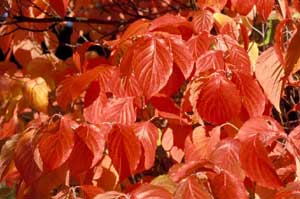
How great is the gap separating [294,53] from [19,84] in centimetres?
97

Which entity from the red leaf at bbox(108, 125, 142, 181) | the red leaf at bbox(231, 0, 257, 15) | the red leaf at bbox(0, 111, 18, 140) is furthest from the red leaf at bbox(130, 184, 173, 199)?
the red leaf at bbox(0, 111, 18, 140)

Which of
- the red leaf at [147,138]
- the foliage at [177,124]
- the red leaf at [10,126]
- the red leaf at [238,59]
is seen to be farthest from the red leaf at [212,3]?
the red leaf at [10,126]

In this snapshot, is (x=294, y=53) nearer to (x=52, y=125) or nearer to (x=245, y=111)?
(x=245, y=111)

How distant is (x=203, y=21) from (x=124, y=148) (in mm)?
409

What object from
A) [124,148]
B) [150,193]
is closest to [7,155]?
[124,148]

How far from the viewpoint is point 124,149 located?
1047mm

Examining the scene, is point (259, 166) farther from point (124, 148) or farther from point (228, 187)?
point (124, 148)

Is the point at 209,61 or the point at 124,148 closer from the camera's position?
the point at 124,148

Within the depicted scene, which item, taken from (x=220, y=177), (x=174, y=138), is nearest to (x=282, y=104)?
(x=174, y=138)

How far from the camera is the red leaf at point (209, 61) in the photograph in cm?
115

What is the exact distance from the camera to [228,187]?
92 centimetres

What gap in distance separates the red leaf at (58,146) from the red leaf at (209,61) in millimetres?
316

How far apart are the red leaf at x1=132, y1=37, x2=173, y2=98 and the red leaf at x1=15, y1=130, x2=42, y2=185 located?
0.94 feet

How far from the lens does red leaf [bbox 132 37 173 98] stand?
3.44 feet
